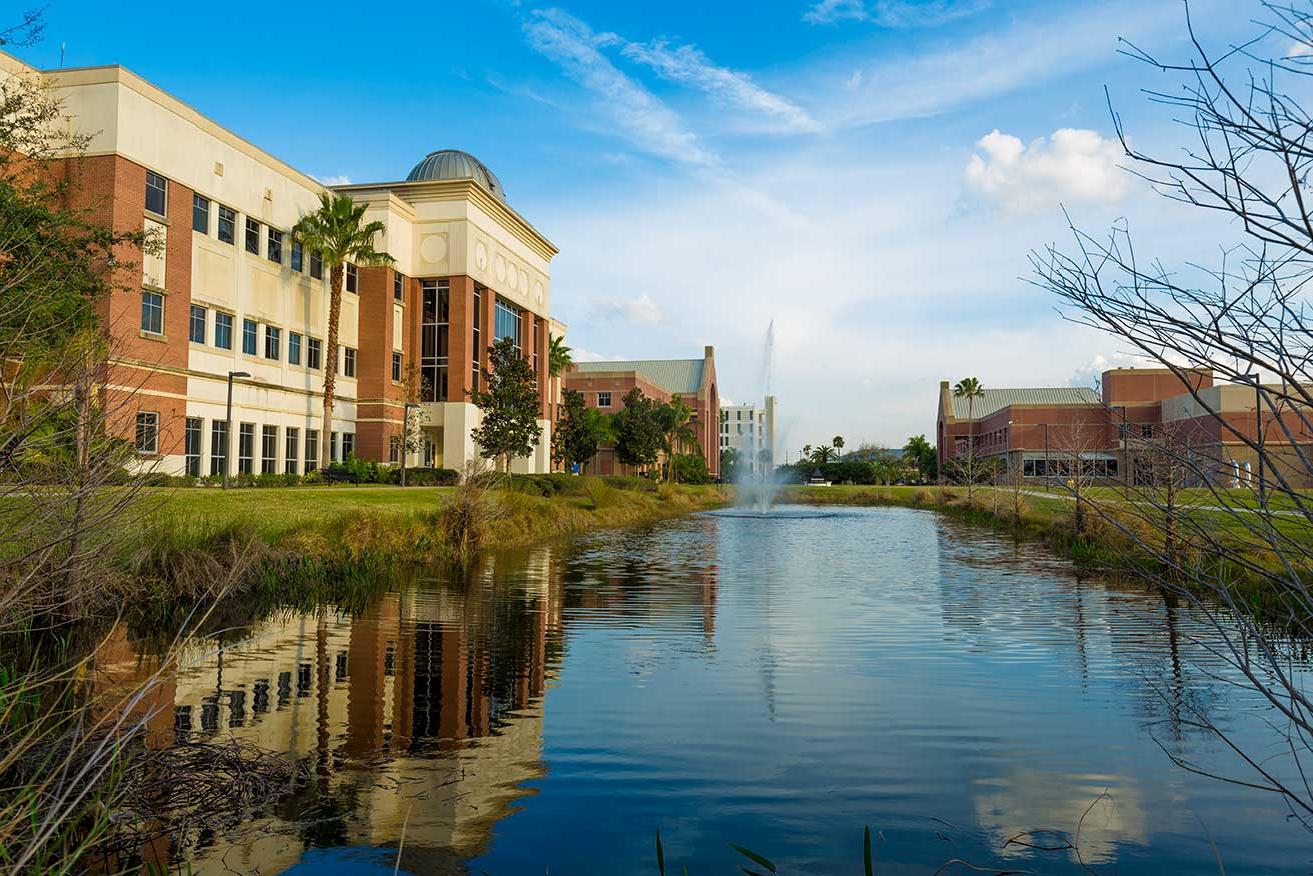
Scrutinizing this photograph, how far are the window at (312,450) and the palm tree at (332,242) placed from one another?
0.42m

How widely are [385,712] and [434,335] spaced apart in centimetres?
4629

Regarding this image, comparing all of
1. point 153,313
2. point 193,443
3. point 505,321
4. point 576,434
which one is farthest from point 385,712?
point 576,434

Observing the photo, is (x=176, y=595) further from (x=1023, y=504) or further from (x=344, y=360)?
(x=344, y=360)

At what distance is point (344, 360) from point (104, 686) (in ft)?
137

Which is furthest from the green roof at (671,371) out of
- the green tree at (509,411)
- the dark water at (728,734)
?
the dark water at (728,734)

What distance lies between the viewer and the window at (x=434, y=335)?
171 ft

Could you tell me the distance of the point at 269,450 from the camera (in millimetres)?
41156

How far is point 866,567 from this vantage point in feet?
69.3

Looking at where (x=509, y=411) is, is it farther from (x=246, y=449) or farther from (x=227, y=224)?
(x=227, y=224)

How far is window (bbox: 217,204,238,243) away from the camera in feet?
125

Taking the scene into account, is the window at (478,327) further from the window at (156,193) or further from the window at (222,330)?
the window at (156,193)

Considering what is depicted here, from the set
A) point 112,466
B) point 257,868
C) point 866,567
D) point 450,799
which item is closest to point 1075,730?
point 450,799

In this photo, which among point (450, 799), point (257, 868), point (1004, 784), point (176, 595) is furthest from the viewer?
point (176, 595)

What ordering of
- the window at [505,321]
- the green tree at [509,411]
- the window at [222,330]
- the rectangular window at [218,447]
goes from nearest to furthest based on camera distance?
the rectangular window at [218,447]
the window at [222,330]
the green tree at [509,411]
the window at [505,321]
